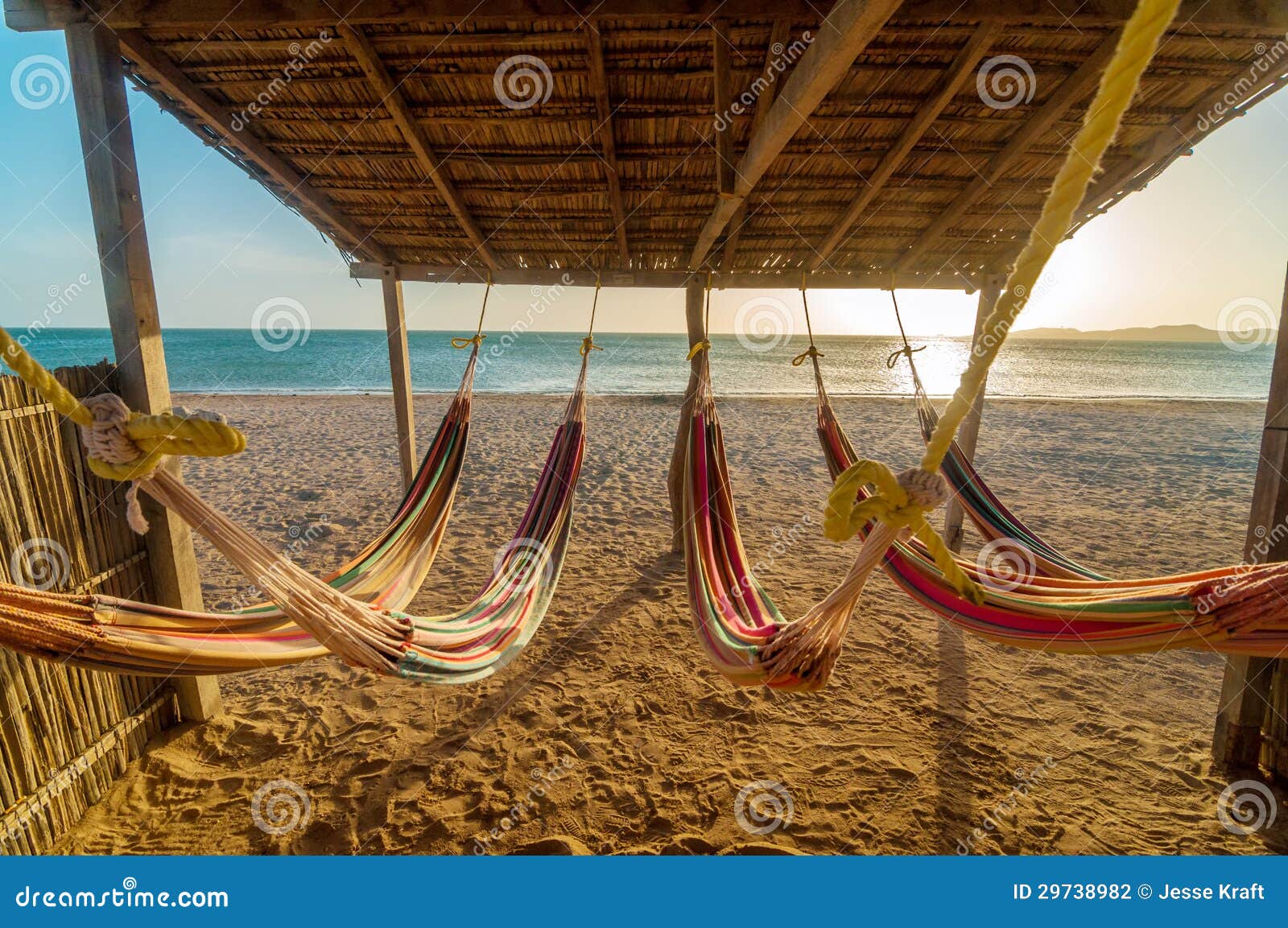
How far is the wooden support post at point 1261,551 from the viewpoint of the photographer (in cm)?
156

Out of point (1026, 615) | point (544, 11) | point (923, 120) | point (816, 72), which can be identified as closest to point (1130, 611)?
point (1026, 615)

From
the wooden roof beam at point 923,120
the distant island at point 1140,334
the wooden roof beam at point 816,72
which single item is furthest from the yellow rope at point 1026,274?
the distant island at point 1140,334

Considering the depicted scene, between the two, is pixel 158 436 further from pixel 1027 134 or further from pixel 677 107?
pixel 1027 134

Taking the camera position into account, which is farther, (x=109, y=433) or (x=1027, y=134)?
(x=1027, y=134)

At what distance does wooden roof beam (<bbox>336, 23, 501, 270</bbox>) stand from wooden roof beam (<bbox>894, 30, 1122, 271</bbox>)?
2.01 meters

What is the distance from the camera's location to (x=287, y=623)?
1322 mm

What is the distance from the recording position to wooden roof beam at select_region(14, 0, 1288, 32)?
1372 millimetres

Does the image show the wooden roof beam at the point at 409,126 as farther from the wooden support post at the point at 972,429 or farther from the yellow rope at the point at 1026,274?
the wooden support post at the point at 972,429

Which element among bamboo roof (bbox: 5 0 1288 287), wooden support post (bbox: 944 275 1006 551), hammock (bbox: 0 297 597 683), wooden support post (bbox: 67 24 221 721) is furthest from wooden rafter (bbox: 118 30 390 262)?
wooden support post (bbox: 944 275 1006 551)

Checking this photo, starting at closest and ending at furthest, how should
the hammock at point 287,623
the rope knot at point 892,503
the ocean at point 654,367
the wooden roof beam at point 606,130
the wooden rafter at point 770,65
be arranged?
the rope knot at point 892,503
the hammock at point 287,623
the wooden rafter at point 770,65
the wooden roof beam at point 606,130
the ocean at point 654,367

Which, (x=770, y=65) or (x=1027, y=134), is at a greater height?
(x=770, y=65)

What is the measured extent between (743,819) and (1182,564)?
3.27 metres

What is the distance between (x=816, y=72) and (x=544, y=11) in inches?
29.9

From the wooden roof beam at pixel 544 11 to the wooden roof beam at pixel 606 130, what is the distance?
6.4 inches
